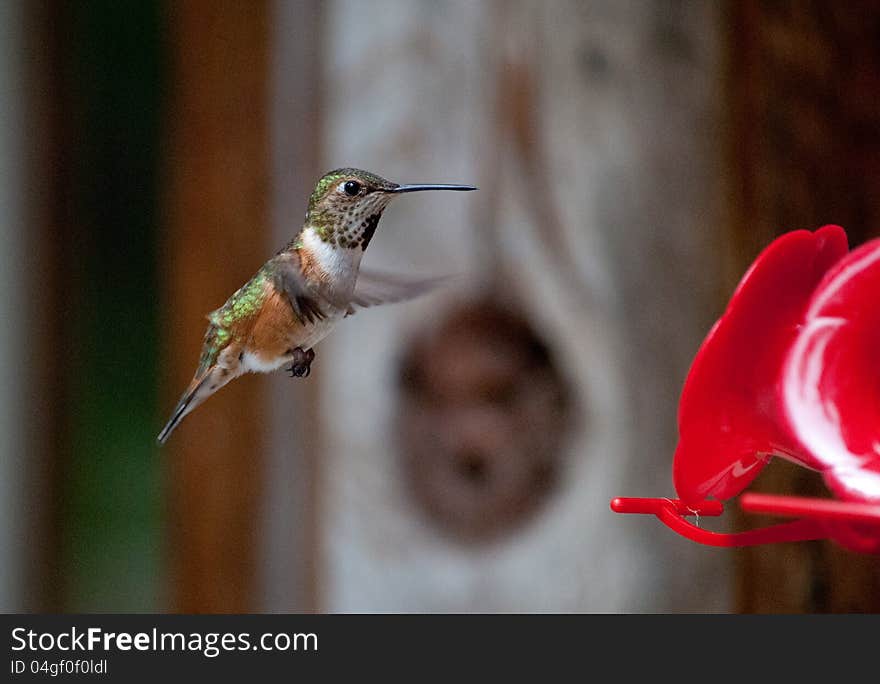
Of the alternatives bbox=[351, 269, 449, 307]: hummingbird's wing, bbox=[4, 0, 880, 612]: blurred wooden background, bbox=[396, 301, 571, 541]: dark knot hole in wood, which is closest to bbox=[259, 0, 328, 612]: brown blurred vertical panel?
bbox=[4, 0, 880, 612]: blurred wooden background

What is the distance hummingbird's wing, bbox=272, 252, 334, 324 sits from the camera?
1064mm

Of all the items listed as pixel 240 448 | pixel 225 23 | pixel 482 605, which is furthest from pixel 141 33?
pixel 482 605

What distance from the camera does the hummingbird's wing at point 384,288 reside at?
3.65 feet

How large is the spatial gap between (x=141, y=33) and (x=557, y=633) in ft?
5.52

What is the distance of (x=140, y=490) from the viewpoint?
2.61 meters

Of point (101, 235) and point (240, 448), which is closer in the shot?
point (240, 448)

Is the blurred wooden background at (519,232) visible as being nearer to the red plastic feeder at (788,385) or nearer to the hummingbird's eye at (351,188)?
the hummingbird's eye at (351,188)

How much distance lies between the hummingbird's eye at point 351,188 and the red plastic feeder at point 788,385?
442 mm

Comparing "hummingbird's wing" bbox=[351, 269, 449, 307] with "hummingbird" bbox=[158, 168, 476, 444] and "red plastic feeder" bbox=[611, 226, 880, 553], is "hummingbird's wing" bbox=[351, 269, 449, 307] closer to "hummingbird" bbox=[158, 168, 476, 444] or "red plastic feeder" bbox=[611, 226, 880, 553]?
"hummingbird" bbox=[158, 168, 476, 444]

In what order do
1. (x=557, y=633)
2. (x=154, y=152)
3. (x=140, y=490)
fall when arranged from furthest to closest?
(x=140, y=490), (x=154, y=152), (x=557, y=633)

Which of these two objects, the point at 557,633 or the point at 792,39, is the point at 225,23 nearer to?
the point at 792,39

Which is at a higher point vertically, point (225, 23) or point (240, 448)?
point (225, 23)

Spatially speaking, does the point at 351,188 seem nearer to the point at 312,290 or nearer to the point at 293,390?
the point at 312,290

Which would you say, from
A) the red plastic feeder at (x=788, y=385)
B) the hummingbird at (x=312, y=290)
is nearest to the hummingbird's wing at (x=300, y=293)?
the hummingbird at (x=312, y=290)
